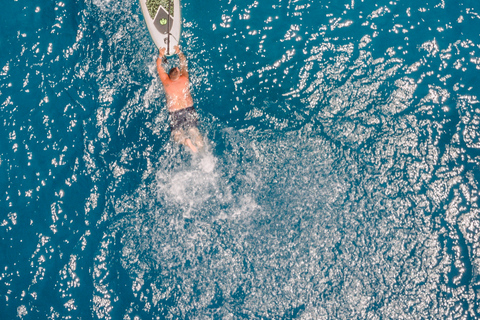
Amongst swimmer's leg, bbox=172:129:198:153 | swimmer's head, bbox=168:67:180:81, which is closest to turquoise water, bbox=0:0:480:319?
swimmer's leg, bbox=172:129:198:153

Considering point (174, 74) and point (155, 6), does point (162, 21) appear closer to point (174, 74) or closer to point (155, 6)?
point (155, 6)

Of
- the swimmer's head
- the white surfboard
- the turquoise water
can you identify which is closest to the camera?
the turquoise water

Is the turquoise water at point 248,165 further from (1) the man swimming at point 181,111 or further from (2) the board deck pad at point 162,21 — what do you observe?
(2) the board deck pad at point 162,21

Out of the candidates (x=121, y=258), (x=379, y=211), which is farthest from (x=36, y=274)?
(x=379, y=211)

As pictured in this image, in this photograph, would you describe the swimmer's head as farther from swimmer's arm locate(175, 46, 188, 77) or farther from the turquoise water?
the turquoise water

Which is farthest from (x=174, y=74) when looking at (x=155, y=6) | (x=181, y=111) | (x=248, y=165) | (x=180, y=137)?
(x=248, y=165)

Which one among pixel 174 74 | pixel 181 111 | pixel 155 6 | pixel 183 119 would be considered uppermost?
pixel 155 6

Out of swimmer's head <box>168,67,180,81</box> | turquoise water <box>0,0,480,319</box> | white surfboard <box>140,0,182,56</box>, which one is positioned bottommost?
turquoise water <box>0,0,480,319</box>

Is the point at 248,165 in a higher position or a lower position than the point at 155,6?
lower
